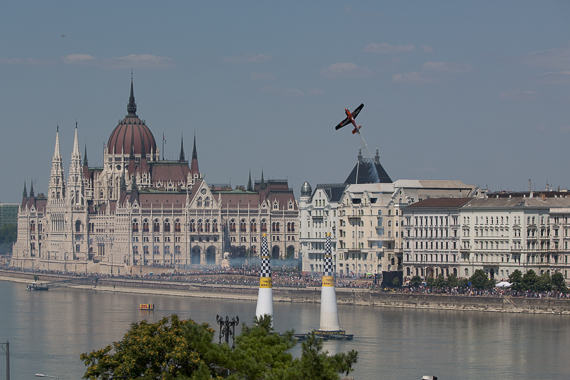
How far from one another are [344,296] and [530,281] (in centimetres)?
1730

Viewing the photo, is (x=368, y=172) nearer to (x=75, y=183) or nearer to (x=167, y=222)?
(x=167, y=222)

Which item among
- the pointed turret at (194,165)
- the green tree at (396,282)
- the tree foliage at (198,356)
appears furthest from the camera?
the pointed turret at (194,165)

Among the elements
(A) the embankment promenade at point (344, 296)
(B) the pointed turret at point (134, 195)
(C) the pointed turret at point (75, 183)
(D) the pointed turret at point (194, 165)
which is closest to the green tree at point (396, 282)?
(A) the embankment promenade at point (344, 296)

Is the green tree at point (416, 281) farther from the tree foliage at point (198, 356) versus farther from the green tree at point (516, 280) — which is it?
the tree foliage at point (198, 356)

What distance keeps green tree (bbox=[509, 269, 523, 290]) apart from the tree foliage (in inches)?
2269

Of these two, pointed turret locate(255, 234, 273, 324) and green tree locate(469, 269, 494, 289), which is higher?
pointed turret locate(255, 234, 273, 324)

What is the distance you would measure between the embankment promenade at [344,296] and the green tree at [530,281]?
2.28 metres

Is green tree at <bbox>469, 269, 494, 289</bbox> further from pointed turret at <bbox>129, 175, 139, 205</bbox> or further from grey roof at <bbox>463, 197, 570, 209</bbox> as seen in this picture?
pointed turret at <bbox>129, 175, 139, 205</bbox>

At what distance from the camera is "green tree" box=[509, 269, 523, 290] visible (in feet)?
319

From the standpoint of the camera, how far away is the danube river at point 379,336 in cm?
6750

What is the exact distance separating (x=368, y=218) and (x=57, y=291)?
41.3 meters

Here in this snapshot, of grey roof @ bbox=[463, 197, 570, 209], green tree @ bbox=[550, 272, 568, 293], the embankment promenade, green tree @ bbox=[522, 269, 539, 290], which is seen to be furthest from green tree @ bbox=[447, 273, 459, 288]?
green tree @ bbox=[550, 272, 568, 293]

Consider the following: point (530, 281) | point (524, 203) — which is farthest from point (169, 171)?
point (530, 281)

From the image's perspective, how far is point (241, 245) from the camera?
583 feet
